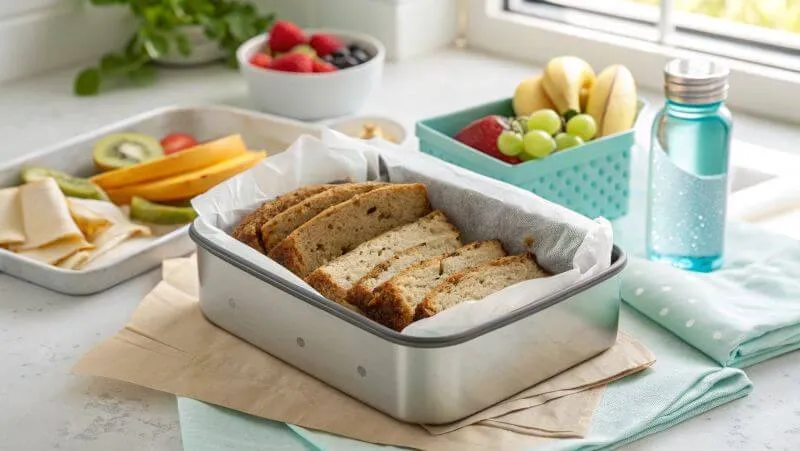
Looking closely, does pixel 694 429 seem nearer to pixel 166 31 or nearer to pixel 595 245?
pixel 595 245

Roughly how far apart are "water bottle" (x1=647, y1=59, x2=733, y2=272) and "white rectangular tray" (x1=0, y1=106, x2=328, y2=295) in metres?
0.52

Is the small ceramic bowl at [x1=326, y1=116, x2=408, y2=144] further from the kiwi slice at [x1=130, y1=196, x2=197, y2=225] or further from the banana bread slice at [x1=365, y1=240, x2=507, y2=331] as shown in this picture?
the banana bread slice at [x1=365, y1=240, x2=507, y2=331]

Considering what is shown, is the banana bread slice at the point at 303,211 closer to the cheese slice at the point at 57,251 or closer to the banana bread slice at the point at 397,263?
the banana bread slice at the point at 397,263

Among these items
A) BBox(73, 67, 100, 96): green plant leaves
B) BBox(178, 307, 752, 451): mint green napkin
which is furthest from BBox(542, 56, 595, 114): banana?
BBox(73, 67, 100, 96): green plant leaves

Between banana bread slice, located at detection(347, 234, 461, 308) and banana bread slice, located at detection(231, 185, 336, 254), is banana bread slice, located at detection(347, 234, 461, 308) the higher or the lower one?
the lower one

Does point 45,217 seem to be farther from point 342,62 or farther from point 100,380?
point 342,62

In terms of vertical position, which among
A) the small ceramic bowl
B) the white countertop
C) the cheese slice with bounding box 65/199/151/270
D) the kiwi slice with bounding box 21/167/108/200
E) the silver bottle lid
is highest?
the silver bottle lid

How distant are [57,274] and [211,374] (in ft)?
0.94

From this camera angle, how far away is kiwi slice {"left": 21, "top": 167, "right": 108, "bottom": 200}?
4.95 feet

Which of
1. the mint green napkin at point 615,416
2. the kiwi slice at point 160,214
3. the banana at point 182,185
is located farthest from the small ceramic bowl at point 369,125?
the mint green napkin at point 615,416

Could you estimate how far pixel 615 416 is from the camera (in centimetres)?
103

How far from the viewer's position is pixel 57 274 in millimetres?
1307

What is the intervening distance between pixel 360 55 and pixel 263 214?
0.62 m

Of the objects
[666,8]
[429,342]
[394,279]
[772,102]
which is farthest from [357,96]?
[429,342]
